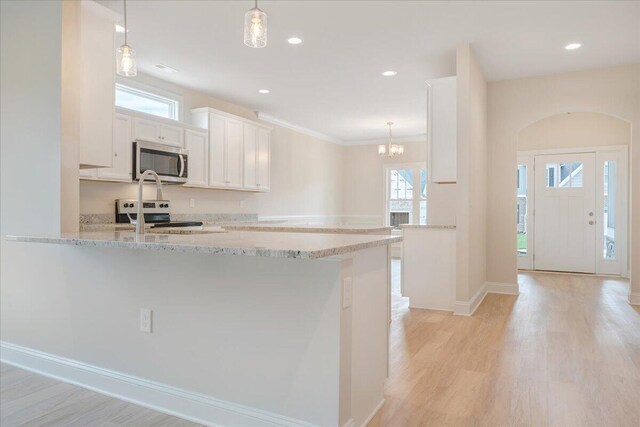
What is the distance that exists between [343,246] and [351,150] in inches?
333

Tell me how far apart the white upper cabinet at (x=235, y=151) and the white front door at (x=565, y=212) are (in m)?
4.71

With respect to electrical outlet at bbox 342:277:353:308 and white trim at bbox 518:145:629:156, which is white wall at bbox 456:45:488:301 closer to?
electrical outlet at bbox 342:277:353:308

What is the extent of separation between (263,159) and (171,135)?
72.9 inches

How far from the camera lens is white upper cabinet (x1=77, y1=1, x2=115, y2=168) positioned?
302 centimetres

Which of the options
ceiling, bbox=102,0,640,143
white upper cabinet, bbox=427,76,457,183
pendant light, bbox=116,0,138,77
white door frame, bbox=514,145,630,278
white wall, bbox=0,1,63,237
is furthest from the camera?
white door frame, bbox=514,145,630,278

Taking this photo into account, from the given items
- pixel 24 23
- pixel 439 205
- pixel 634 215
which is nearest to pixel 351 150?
pixel 439 205

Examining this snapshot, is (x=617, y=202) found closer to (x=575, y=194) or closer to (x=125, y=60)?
(x=575, y=194)

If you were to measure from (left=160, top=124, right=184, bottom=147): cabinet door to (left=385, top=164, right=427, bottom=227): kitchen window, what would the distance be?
18.1 ft

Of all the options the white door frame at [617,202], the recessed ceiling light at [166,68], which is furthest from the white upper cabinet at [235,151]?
the white door frame at [617,202]

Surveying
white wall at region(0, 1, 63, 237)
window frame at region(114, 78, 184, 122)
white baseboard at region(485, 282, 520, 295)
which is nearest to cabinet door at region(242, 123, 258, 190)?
window frame at region(114, 78, 184, 122)

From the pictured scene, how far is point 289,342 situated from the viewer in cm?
193

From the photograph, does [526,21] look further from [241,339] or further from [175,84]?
[175,84]

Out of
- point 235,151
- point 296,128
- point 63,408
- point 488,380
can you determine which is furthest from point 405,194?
point 63,408

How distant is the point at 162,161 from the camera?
185 inches
